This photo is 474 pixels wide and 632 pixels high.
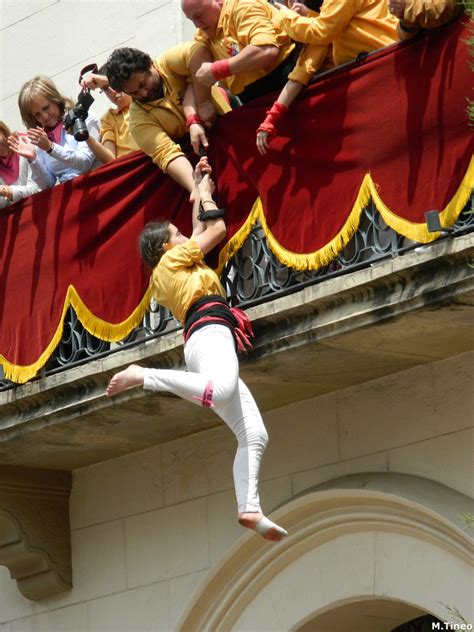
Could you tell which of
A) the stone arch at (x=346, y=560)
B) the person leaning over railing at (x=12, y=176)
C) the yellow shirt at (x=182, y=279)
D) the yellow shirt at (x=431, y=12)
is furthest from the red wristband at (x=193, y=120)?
the stone arch at (x=346, y=560)

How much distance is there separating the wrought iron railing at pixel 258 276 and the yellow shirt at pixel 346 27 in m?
0.95

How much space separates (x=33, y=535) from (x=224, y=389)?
349 centimetres

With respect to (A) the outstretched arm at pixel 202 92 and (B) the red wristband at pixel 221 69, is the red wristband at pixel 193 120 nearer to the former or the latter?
(A) the outstretched arm at pixel 202 92

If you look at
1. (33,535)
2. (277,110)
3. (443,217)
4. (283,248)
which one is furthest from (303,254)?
(33,535)

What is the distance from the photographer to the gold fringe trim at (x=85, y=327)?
1126cm

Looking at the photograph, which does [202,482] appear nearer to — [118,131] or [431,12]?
[118,131]

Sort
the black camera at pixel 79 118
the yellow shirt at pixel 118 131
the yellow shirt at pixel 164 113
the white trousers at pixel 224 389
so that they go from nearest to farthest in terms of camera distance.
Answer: the white trousers at pixel 224 389
the yellow shirt at pixel 164 113
the black camera at pixel 79 118
the yellow shirt at pixel 118 131

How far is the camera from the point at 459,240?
9.63 metres

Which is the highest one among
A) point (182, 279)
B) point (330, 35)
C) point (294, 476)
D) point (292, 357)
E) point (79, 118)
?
point (79, 118)

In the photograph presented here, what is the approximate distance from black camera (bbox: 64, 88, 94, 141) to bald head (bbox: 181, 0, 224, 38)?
1.01m

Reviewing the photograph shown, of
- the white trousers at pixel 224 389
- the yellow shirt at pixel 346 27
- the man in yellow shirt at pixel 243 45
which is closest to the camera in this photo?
the white trousers at pixel 224 389

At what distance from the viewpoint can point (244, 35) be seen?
34.9 ft

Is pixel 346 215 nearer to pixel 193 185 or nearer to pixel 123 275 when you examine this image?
pixel 193 185

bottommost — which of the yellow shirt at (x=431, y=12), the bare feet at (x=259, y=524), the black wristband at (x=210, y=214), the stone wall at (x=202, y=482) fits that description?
the bare feet at (x=259, y=524)
